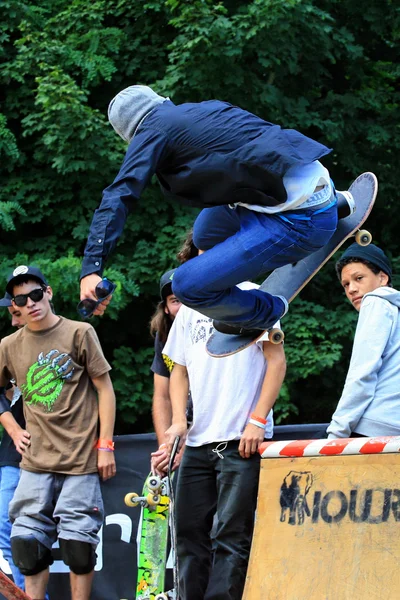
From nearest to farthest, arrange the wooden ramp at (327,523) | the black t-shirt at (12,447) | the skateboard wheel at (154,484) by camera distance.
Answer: the wooden ramp at (327,523) → the skateboard wheel at (154,484) → the black t-shirt at (12,447)

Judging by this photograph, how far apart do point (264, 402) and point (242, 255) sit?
3.68 feet

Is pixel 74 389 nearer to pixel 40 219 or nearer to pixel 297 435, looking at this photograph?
pixel 297 435

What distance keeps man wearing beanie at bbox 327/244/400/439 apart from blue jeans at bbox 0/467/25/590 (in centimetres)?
237

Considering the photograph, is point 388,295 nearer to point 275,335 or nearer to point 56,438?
point 275,335

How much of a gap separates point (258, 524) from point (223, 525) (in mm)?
548

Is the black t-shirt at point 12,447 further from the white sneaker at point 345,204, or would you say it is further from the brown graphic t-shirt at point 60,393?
the white sneaker at point 345,204

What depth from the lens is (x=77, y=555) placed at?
16.6 feet

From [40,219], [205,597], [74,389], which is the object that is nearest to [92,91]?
[40,219]

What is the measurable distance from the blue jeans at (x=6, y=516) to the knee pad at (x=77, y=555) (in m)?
0.68

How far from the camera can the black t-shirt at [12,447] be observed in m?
5.69

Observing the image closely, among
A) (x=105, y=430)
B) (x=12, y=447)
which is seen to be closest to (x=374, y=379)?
(x=105, y=430)

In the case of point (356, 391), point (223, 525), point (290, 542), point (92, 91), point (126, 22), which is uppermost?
point (126, 22)

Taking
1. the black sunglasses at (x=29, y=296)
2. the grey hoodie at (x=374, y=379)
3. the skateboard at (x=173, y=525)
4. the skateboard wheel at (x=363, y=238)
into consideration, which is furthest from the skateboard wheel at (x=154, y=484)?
the skateboard wheel at (x=363, y=238)

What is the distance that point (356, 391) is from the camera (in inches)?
174
